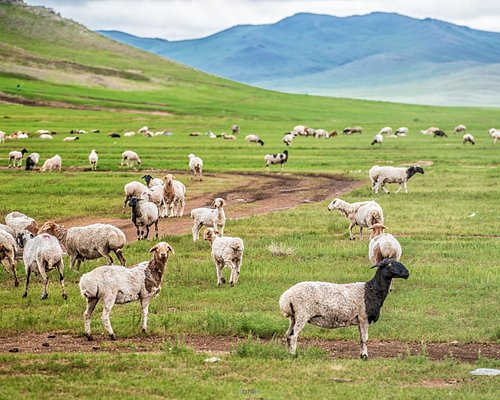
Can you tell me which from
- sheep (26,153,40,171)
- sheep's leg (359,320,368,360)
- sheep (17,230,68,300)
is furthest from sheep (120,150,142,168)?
sheep's leg (359,320,368,360)

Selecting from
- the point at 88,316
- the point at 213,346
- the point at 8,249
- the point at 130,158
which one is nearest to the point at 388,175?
the point at 130,158

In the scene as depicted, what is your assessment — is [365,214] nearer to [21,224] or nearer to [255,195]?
[21,224]

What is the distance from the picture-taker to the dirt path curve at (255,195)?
96.1 ft

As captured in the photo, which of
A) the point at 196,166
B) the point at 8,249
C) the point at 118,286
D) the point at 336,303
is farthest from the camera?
the point at 196,166

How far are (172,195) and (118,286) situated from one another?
1564 centimetres

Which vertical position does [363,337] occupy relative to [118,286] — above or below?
below

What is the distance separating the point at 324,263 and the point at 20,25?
181 meters

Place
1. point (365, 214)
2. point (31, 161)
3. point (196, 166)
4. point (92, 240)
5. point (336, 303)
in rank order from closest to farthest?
point (336, 303) → point (92, 240) → point (365, 214) → point (196, 166) → point (31, 161)

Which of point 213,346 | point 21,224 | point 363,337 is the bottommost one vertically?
point 213,346

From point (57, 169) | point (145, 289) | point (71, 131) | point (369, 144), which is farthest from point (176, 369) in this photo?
point (71, 131)

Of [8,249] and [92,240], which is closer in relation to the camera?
[8,249]

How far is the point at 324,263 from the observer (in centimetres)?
2167

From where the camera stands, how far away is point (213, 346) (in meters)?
14.9

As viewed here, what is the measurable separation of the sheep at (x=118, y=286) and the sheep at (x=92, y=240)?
4130 mm
